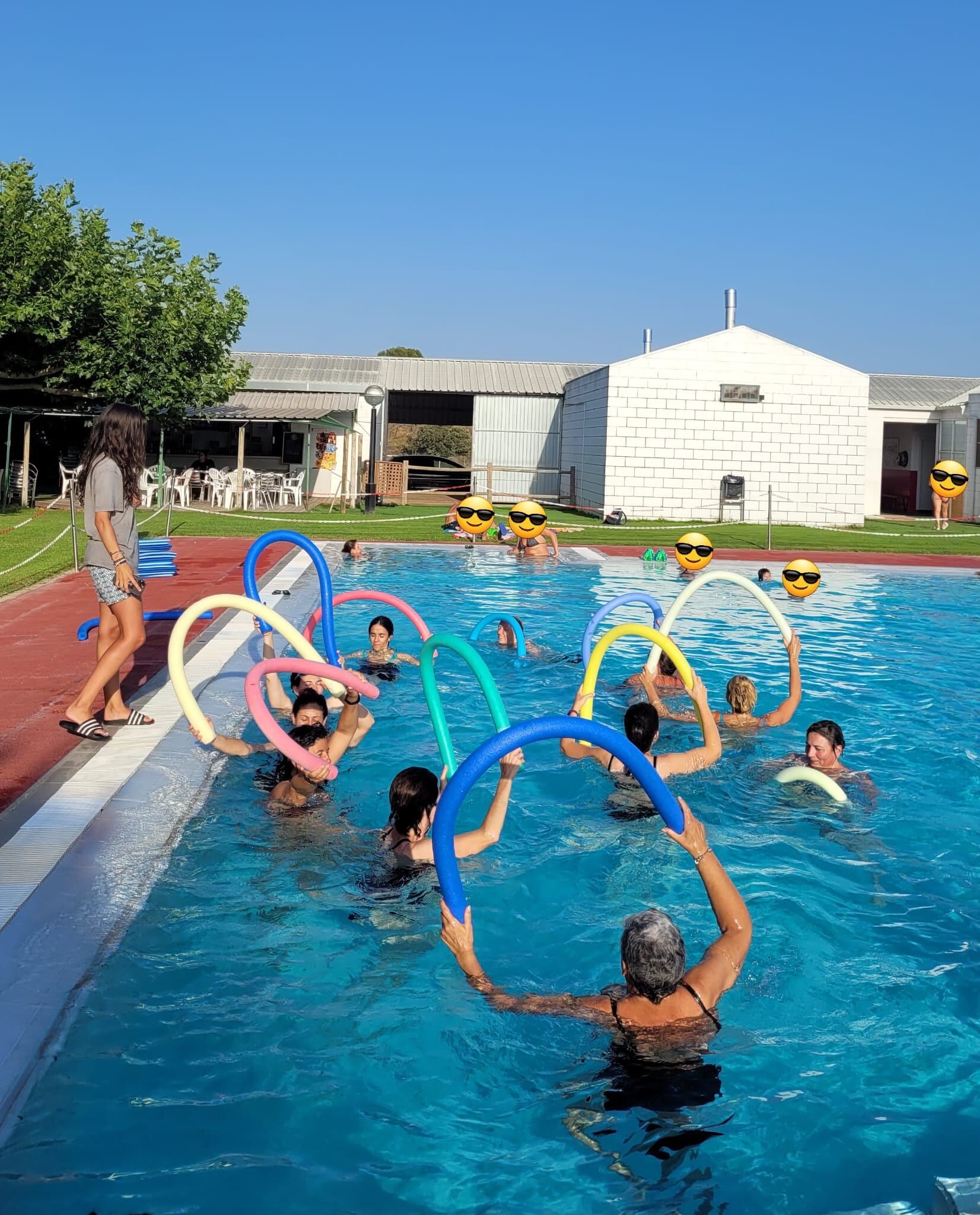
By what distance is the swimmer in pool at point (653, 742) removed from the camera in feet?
21.1

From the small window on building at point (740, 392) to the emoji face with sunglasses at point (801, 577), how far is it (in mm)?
19918

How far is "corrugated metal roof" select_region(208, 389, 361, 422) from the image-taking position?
104 ft

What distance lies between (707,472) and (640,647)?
66.2 feet

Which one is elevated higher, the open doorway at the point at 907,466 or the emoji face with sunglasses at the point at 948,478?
the open doorway at the point at 907,466

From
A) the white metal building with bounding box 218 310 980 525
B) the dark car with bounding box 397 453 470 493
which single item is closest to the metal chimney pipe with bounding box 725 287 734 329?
the white metal building with bounding box 218 310 980 525

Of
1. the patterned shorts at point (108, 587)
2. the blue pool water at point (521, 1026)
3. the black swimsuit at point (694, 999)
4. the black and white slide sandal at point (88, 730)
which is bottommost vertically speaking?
the blue pool water at point (521, 1026)

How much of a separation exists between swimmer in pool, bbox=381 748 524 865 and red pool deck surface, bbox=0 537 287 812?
2.10 meters

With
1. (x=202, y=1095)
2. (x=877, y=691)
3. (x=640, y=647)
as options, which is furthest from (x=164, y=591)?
(x=202, y=1095)

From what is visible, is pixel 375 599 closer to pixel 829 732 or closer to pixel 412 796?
pixel 829 732

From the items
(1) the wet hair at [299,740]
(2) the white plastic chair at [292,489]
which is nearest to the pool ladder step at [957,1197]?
(1) the wet hair at [299,740]

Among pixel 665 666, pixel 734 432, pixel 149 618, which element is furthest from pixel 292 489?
pixel 665 666

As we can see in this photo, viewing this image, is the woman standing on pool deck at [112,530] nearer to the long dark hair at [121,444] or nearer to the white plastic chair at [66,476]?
the long dark hair at [121,444]

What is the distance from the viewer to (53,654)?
10.1m

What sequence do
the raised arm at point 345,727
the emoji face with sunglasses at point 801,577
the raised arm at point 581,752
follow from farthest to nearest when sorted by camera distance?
the emoji face with sunglasses at point 801,577 < the raised arm at point 581,752 < the raised arm at point 345,727
